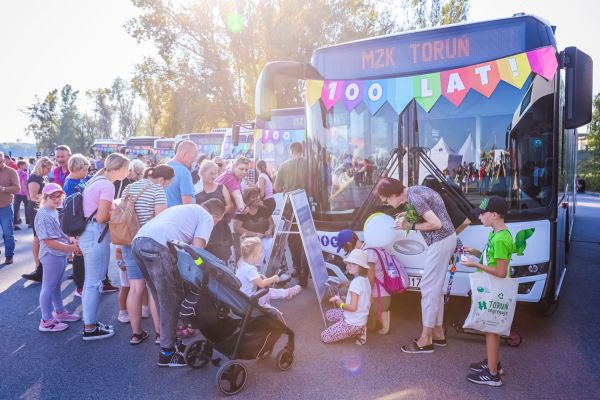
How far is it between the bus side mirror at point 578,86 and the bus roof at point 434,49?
0.26 m

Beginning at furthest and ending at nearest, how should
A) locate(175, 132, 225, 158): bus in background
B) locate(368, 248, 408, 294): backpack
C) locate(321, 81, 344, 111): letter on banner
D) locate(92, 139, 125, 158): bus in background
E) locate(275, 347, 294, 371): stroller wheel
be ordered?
locate(92, 139, 125, 158): bus in background → locate(175, 132, 225, 158): bus in background → locate(321, 81, 344, 111): letter on banner → locate(368, 248, 408, 294): backpack → locate(275, 347, 294, 371): stroller wheel

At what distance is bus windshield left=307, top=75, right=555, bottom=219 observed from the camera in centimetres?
459

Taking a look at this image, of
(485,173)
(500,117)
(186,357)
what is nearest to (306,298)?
(186,357)

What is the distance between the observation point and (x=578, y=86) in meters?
4.61

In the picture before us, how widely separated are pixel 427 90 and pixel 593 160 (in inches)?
1668

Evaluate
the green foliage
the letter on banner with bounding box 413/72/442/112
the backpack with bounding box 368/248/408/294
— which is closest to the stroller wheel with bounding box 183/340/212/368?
the backpack with bounding box 368/248/408/294

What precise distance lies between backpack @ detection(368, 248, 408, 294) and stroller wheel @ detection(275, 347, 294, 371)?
127 cm

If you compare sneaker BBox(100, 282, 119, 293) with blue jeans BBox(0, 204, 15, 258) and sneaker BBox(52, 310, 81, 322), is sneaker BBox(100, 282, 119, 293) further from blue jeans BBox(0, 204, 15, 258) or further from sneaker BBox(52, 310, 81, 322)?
blue jeans BBox(0, 204, 15, 258)

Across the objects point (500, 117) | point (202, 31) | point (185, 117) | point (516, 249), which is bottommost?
point (516, 249)

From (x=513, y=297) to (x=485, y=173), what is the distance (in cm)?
145

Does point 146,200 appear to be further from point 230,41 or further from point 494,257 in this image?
point 230,41

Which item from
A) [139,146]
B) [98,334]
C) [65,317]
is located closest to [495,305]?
[98,334]

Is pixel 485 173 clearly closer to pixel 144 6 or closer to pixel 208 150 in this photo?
pixel 208 150

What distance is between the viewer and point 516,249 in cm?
380
